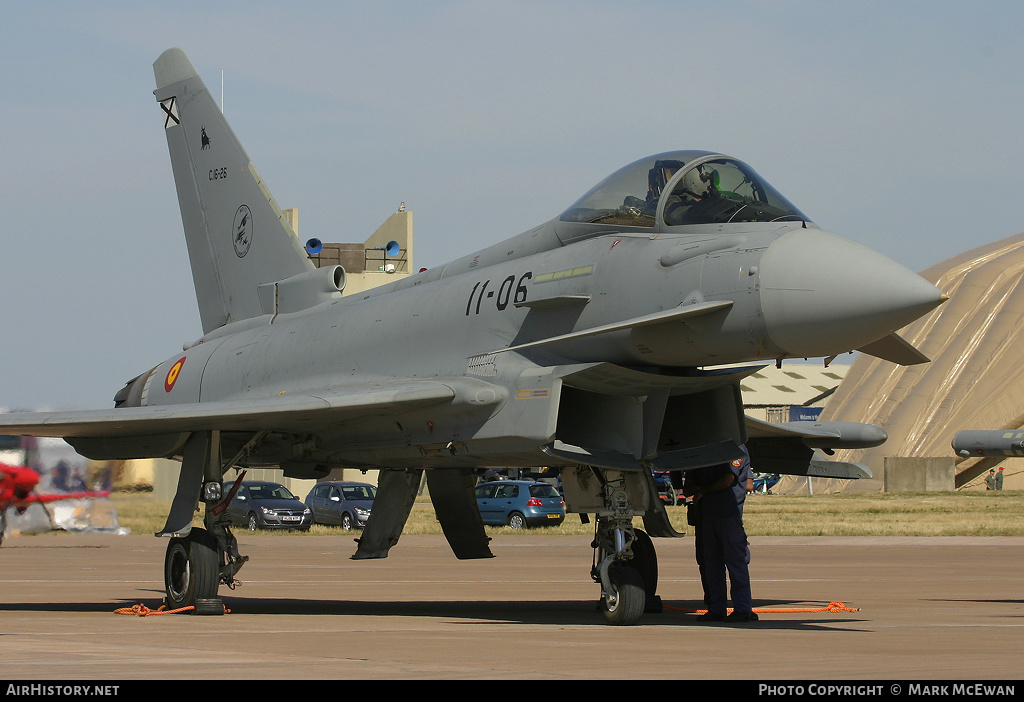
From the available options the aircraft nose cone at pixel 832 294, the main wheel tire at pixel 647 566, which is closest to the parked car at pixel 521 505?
the main wheel tire at pixel 647 566

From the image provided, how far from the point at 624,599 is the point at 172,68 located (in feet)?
35.2

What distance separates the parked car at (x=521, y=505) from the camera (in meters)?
35.2

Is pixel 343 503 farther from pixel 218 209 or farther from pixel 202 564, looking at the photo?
pixel 202 564

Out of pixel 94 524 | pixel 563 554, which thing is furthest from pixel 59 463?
pixel 563 554

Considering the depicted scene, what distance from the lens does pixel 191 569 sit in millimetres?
12148

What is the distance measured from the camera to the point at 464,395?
10.9 meters

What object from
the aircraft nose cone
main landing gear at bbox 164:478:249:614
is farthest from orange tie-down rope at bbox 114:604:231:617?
the aircraft nose cone

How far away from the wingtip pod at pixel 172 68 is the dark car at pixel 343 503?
18034mm

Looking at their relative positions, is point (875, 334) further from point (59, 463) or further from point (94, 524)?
point (94, 524)

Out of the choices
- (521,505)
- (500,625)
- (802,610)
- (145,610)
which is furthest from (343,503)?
(500,625)

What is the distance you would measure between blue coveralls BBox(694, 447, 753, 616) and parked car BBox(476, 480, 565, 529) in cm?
2386

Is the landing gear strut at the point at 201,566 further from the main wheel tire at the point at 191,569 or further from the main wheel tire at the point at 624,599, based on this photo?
the main wheel tire at the point at 624,599
